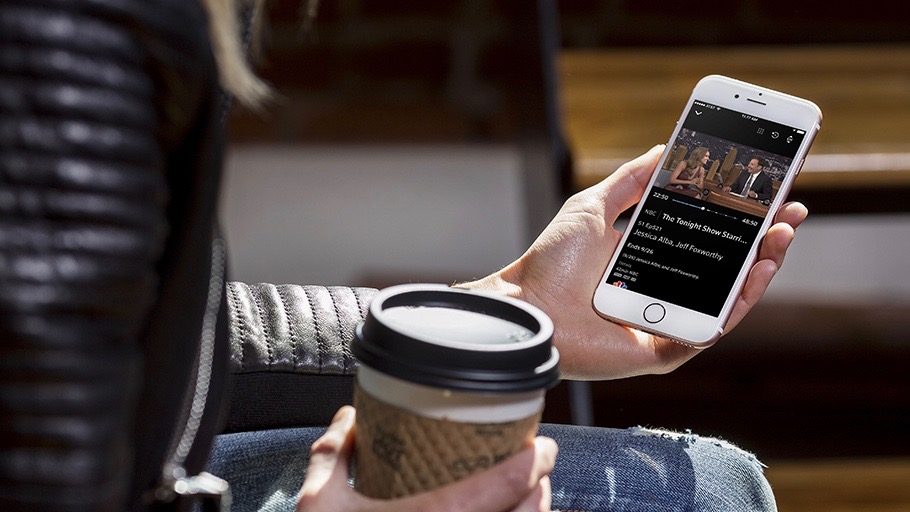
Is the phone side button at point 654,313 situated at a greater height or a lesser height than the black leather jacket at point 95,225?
lesser

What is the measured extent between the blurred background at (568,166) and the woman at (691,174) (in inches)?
22.1

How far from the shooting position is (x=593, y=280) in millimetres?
848

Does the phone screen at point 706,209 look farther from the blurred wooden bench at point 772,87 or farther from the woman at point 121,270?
the blurred wooden bench at point 772,87

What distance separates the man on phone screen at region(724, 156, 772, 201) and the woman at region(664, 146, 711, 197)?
0.02m

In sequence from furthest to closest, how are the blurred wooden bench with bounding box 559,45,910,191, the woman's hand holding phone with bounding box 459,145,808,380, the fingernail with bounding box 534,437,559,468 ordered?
1. the blurred wooden bench with bounding box 559,45,910,191
2. the woman's hand holding phone with bounding box 459,145,808,380
3. the fingernail with bounding box 534,437,559,468

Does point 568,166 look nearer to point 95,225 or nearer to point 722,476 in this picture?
point 722,476

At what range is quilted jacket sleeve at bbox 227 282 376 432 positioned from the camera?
2.21ft

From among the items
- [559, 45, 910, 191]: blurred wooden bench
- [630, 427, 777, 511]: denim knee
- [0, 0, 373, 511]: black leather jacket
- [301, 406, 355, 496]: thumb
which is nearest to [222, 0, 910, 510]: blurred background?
[559, 45, 910, 191]: blurred wooden bench

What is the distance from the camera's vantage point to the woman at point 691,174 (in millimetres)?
836

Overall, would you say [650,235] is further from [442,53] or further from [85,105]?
[442,53]

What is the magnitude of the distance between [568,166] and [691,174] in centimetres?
57

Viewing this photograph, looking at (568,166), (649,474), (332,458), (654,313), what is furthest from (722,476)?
(568,166)

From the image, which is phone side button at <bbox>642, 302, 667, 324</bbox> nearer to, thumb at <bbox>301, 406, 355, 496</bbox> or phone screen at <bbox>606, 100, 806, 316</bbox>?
phone screen at <bbox>606, 100, 806, 316</bbox>

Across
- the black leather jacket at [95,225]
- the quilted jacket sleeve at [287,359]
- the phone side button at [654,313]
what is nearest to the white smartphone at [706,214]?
the phone side button at [654,313]
